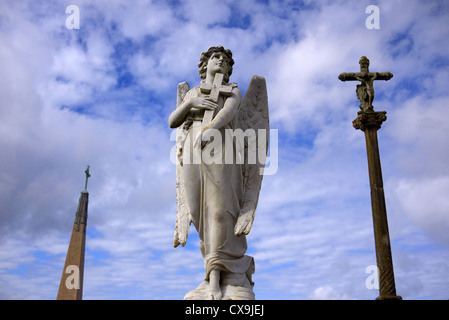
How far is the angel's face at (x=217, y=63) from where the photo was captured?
563 centimetres

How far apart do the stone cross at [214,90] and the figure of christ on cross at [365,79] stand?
7.83 metres

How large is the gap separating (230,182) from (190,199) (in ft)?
1.85

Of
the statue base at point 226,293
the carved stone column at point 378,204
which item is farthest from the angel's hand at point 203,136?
the carved stone column at point 378,204

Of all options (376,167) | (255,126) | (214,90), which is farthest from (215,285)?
(376,167)

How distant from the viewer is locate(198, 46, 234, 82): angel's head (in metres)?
5.69

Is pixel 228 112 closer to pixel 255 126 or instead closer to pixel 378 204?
pixel 255 126

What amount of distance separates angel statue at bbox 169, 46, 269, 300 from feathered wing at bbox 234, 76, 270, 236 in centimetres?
1

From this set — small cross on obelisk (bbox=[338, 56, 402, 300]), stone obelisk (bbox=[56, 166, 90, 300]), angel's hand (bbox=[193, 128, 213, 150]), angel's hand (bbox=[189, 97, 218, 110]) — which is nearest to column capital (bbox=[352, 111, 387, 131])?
small cross on obelisk (bbox=[338, 56, 402, 300])

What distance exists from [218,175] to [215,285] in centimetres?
134

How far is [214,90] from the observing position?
5.44 metres
